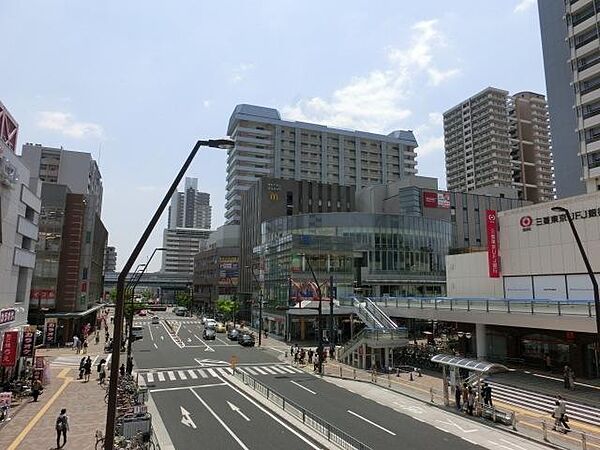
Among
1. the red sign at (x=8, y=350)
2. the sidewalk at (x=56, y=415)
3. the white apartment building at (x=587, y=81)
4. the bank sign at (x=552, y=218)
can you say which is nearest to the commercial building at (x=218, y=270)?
the sidewalk at (x=56, y=415)

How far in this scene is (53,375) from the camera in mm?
36750

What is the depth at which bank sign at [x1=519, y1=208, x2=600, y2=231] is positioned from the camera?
3189 centimetres

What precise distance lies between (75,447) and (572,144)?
7513 cm

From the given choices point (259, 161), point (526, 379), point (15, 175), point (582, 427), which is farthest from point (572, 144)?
point (259, 161)

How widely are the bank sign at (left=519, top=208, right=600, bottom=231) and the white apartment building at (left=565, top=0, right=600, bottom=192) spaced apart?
25238mm

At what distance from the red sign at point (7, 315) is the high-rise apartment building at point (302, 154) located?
101119 millimetres

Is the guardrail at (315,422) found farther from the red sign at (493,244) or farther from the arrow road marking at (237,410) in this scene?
the red sign at (493,244)

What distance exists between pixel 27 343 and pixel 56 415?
11.3m

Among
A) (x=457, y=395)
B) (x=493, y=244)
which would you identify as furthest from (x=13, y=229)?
(x=493, y=244)

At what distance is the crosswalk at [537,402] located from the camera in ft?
75.3

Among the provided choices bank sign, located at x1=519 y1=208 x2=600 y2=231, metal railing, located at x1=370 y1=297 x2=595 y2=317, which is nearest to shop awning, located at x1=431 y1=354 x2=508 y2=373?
metal railing, located at x1=370 y1=297 x2=595 y2=317

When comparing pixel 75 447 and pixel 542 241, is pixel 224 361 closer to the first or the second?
pixel 75 447

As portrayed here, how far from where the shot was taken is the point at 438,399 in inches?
1114

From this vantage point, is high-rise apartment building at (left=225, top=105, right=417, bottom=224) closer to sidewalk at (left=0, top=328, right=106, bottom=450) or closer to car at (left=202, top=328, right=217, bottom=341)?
car at (left=202, top=328, right=217, bottom=341)
